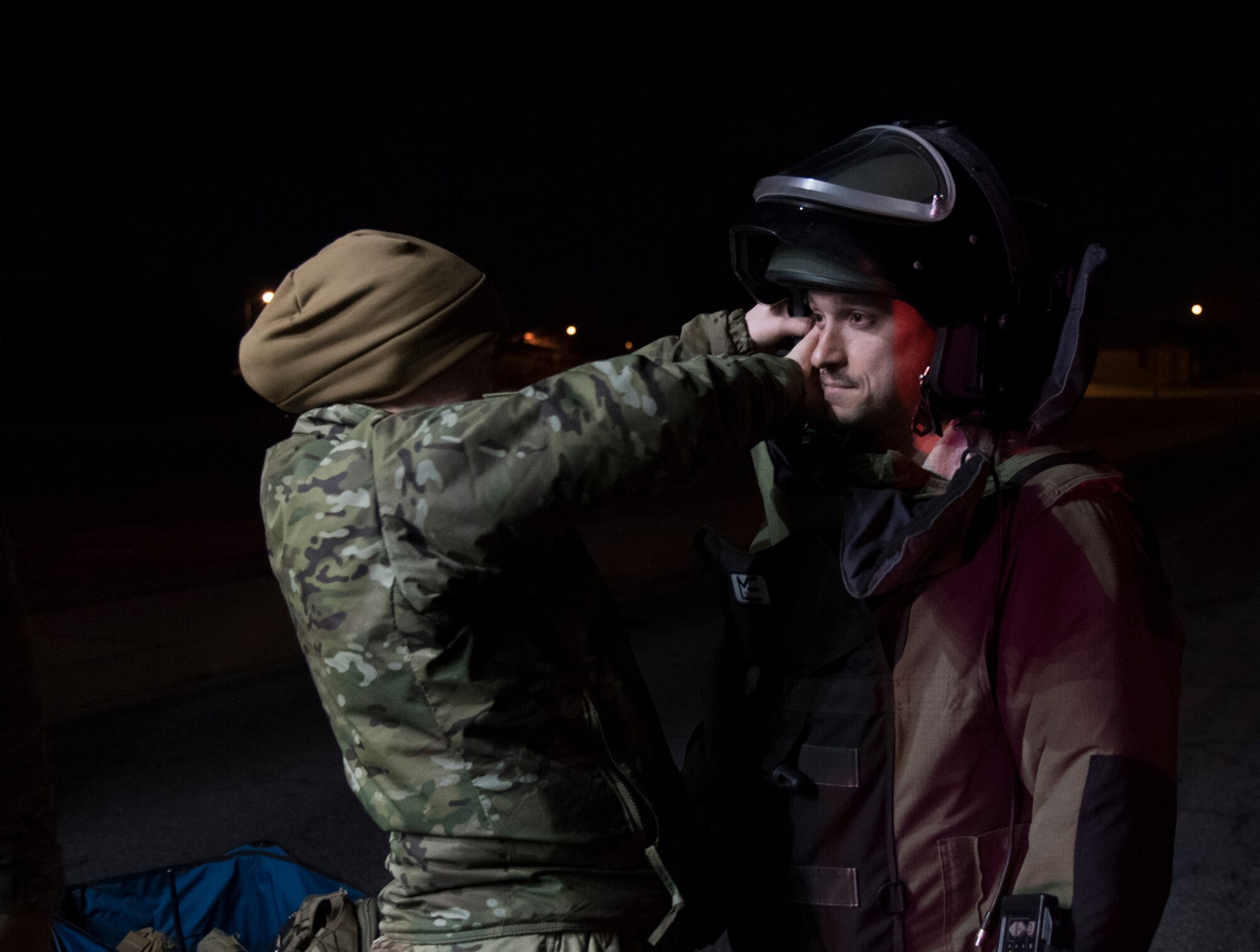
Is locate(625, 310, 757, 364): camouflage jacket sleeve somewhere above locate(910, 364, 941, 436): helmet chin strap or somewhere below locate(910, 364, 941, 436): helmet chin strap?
above

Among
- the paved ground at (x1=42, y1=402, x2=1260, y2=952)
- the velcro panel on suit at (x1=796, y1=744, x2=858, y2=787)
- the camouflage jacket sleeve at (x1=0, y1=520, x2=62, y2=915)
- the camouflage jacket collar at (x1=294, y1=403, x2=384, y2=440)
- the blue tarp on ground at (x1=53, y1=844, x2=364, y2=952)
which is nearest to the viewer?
the velcro panel on suit at (x1=796, y1=744, x2=858, y2=787)

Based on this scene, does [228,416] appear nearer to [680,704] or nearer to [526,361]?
[526,361]

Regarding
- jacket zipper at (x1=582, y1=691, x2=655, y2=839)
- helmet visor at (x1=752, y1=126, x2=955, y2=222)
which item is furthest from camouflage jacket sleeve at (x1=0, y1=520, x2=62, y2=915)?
helmet visor at (x1=752, y1=126, x2=955, y2=222)

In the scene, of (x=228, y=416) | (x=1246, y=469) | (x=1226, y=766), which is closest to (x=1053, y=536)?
(x=1226, y=766)

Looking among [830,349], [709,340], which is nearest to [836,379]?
[830,349]

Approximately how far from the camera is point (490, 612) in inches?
61.7

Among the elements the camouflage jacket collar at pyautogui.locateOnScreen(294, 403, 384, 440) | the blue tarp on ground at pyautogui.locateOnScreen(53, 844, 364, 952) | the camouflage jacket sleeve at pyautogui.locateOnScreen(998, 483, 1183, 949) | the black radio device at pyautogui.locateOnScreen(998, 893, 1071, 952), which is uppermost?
the camouflage jacket collar at pyautogui.locateOnScreen(294, 403, 384, 440)

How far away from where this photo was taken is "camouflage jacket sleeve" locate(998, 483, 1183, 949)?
4.47ft

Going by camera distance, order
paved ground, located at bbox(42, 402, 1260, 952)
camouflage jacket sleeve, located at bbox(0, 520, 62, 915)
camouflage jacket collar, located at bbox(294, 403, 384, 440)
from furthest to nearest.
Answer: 1. paved ground, located at bbox(42, 402, 1260, 952)
2. camouflage jacket sleeve, located at bbox(0, 520, 62, 915)
3. camouflage jacket collar, located at bbox(294, 403, 384, 440)

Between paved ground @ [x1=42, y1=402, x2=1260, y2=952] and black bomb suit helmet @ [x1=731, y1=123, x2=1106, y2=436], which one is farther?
paved ground @ [x1=42, y1=402, x2=1260, y2=952]

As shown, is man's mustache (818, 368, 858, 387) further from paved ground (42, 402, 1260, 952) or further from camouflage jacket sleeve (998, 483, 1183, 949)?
paved ground (42, 402, 1260, 952)

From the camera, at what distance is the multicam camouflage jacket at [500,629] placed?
1.43 metres

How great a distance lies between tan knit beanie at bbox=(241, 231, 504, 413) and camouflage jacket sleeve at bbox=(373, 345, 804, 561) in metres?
0.28

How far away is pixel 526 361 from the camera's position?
50812 millimetres
